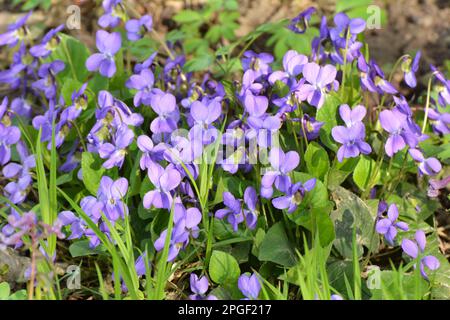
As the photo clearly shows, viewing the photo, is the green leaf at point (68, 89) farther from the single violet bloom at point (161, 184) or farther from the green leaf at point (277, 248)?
the green leaf at point (277, 248)

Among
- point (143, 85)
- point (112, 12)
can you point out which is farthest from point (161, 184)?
point (112, 12)

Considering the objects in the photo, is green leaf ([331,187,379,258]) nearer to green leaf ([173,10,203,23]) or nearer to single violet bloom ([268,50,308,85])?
single violet bloom ([268,50,308,85])

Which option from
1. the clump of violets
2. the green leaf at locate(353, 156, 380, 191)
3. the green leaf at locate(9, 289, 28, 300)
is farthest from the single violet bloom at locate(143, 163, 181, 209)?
the green leaf at locate(353, 156, 380, 191)

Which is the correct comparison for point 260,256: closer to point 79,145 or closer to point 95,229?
point 95,229

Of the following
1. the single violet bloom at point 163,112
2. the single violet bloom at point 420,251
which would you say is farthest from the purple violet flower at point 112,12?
the single violet bloom at point 420,251

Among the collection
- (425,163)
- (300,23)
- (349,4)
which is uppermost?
(300,23)

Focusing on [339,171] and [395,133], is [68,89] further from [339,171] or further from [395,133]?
[395,133]
